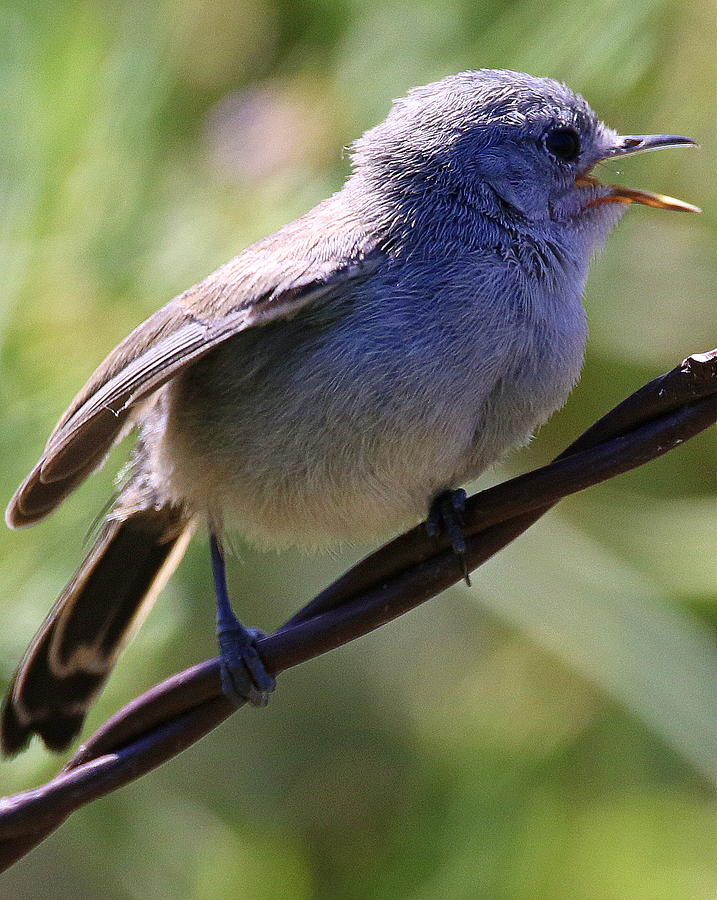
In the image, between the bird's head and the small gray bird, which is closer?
the small gray bird

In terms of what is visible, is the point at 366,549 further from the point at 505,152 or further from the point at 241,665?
→ the point at 505,152

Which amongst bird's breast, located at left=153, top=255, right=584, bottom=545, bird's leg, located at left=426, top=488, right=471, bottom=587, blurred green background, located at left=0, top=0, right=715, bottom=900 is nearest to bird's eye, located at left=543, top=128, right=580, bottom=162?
blurred green background, located at left=0, top=0, right=715, bottom=900

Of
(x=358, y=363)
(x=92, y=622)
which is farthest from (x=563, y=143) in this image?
(x=92, y=622)

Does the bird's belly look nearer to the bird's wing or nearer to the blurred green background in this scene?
the bird's wing

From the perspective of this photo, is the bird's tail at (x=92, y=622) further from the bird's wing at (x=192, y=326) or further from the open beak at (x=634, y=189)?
the open beak at (x=634, y=189)

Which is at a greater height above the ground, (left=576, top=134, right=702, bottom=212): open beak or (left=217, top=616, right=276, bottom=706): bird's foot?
(left=576, top=134, right=702, bottom=212): open beak

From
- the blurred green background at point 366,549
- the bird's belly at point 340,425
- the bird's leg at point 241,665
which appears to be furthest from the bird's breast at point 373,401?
the blurred green background at point 366,549
